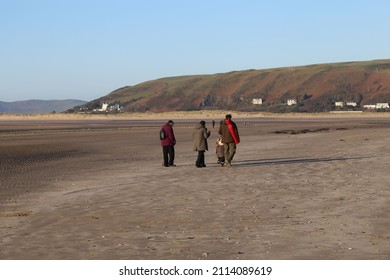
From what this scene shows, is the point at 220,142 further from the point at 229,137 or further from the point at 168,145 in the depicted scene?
the point at 168,145

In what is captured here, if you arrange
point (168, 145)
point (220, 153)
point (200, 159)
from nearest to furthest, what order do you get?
point (200, 159), point (220, 153), point (168, 145)

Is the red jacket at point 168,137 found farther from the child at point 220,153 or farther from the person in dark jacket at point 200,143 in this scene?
the child at point 220,153

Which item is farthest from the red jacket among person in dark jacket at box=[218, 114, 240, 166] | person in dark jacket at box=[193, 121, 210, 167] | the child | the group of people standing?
person in dark jacket at box=[218, 114, 240, 166]

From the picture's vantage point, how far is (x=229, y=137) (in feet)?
78.7

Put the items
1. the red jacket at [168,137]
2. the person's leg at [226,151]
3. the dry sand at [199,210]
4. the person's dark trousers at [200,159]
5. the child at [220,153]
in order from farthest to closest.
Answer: the red jacket at [168,137] < the child at [220,153] < the person's leg at [226,151] < the person's dark trousers at [200,159] < the dry sand at [199,210]

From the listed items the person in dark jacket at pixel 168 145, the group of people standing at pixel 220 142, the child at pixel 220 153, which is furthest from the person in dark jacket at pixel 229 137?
the person in dark jacket at pixel 168 145

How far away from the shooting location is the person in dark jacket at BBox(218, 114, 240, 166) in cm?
2380

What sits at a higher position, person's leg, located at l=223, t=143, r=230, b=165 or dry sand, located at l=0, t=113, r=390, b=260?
person's leg, located at l=223, t=143, r=230, b=165

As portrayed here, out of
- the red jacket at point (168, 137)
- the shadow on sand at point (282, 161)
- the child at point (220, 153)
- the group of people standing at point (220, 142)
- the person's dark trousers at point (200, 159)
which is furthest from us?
the shadow on sand at point (282, 161)

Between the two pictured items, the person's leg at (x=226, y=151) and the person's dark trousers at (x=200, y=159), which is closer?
the person's dark trousers at (x=200, y=159)

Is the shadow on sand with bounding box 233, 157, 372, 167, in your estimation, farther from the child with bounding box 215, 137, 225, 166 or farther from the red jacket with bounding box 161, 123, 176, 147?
the red jacket with bounding box 161, 123, 176, 147

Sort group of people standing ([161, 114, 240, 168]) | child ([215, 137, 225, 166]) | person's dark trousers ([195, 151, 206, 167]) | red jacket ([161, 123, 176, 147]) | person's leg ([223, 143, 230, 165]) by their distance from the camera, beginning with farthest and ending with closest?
red jacket ([161, 123, 176, 147])
child ([215, 137, 225, 166])
person's leg ([223, 143, 230, 165])
group of people standing ([161, 114, 240, 168])
person's dark trousers ([195, 151, 206, 167])

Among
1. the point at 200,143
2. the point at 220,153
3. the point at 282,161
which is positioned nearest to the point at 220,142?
the point at 220,153

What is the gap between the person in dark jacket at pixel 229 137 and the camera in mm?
23797
